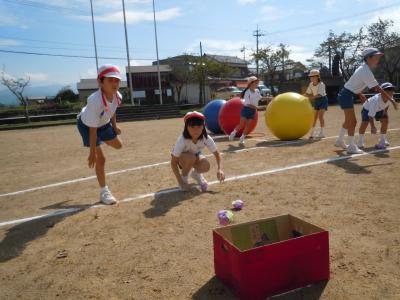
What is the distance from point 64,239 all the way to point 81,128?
1.82 metres

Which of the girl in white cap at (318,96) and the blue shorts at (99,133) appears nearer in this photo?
the blue shorts at (99,133)

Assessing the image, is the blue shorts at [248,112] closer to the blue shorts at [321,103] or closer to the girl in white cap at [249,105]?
the girl in white cap at [249,105]

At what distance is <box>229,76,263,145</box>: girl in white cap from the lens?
375 inches

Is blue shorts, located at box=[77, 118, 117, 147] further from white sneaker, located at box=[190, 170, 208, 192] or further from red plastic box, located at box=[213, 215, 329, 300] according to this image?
red plastic box, located at box=[213, 215, 329, 300]

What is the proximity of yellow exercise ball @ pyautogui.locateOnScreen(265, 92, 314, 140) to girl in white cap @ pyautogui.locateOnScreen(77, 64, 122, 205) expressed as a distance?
5150mm

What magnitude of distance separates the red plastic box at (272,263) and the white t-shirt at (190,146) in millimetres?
2367

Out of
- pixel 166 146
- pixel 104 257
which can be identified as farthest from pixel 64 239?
pixel 166 146

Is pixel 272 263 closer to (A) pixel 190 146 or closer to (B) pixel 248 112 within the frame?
(A) pixel 190 146

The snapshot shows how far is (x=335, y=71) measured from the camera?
133 ft

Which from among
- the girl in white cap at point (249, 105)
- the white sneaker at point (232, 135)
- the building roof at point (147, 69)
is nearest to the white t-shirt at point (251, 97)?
the girl in white cap at point (249, 105)

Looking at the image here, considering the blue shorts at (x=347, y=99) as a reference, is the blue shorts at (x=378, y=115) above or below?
below

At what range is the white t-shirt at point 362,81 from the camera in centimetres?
711

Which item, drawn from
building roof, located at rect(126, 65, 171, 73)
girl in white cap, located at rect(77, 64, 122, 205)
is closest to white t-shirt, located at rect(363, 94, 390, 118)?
girl in white cap, located at rect(77, 64, 122, 205)

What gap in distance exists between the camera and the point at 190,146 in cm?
530
